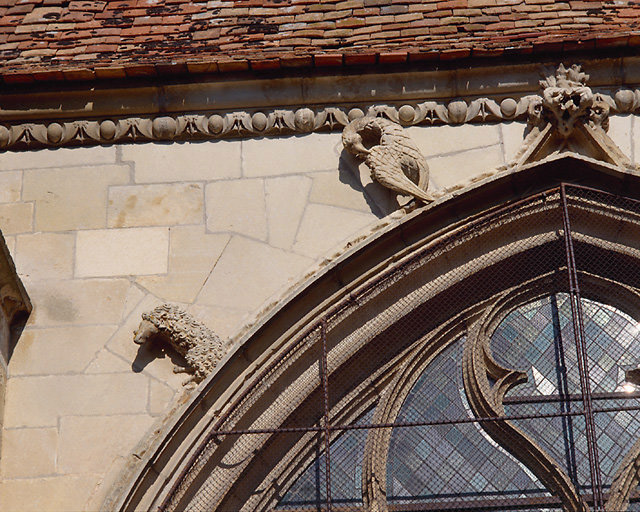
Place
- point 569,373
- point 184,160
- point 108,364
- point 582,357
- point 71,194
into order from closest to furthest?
point 582,357 < point 108,364 < point 569,373 < point 71,194 < point 184,160

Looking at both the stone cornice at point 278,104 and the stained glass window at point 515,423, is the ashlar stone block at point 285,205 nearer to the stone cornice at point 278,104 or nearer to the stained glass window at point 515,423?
the stone cornice at point 278,104

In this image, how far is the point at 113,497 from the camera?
7598mm

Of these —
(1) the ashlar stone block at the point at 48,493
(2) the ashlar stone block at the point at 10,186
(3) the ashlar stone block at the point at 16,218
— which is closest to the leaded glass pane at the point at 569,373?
(1) the ashlar stone block at the point at 48,493

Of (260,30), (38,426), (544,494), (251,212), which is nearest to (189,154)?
(251,212)

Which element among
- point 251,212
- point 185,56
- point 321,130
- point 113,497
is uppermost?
point 185,56

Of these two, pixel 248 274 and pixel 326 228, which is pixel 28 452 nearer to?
pixel 248 274

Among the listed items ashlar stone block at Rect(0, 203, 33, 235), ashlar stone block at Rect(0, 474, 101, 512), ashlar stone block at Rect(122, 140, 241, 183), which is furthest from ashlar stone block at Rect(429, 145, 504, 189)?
ashlar stone block at Rect(0, 474, 101, 512)

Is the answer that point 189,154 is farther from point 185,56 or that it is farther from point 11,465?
point 11,465

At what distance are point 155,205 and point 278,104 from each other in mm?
1112

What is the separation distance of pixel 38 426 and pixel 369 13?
3925mm

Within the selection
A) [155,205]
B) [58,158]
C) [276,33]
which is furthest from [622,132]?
[58,158]

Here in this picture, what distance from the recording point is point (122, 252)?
28.0ft

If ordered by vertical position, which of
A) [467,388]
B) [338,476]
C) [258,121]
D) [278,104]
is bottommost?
[338,476]

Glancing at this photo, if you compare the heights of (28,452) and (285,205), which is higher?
(285,205)
